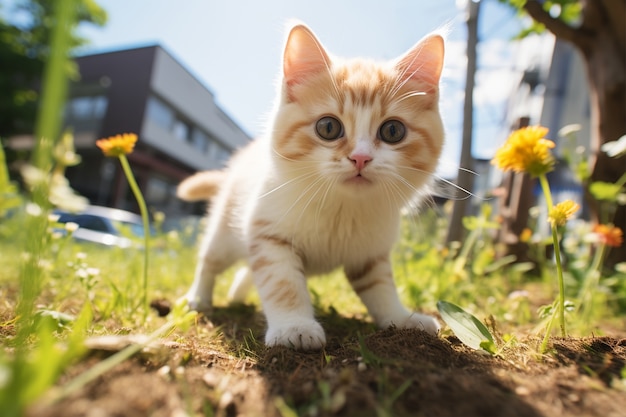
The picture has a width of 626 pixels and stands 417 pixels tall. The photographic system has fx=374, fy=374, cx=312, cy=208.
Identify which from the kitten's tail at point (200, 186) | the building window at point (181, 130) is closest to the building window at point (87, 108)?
the building window at point (181, 130)

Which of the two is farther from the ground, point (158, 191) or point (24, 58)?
point (24, 58)

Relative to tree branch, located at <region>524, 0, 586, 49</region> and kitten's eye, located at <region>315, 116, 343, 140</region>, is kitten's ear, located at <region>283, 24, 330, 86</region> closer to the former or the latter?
kitten's eye, located at <region>315, 116, 343, 140</region>

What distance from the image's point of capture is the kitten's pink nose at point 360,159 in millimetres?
1106

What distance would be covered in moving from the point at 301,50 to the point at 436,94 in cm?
53

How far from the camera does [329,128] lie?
1.26 metres

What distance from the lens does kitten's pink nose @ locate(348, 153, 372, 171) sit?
1106 mm

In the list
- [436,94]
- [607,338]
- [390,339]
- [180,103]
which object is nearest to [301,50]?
[436,94]

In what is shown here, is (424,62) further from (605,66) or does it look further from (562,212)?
(605,66)

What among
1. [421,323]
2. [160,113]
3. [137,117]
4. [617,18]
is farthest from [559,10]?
[160,113]

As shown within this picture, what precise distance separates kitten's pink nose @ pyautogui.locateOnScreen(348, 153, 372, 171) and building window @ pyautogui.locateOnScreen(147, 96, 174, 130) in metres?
13.9

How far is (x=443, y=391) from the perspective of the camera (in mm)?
619

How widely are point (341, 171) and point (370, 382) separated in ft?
2.10

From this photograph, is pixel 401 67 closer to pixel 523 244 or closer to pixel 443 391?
pixel 443 391

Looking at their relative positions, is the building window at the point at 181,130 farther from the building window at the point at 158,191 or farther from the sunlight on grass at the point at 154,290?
the sunlight on grass at the point at 154,290
